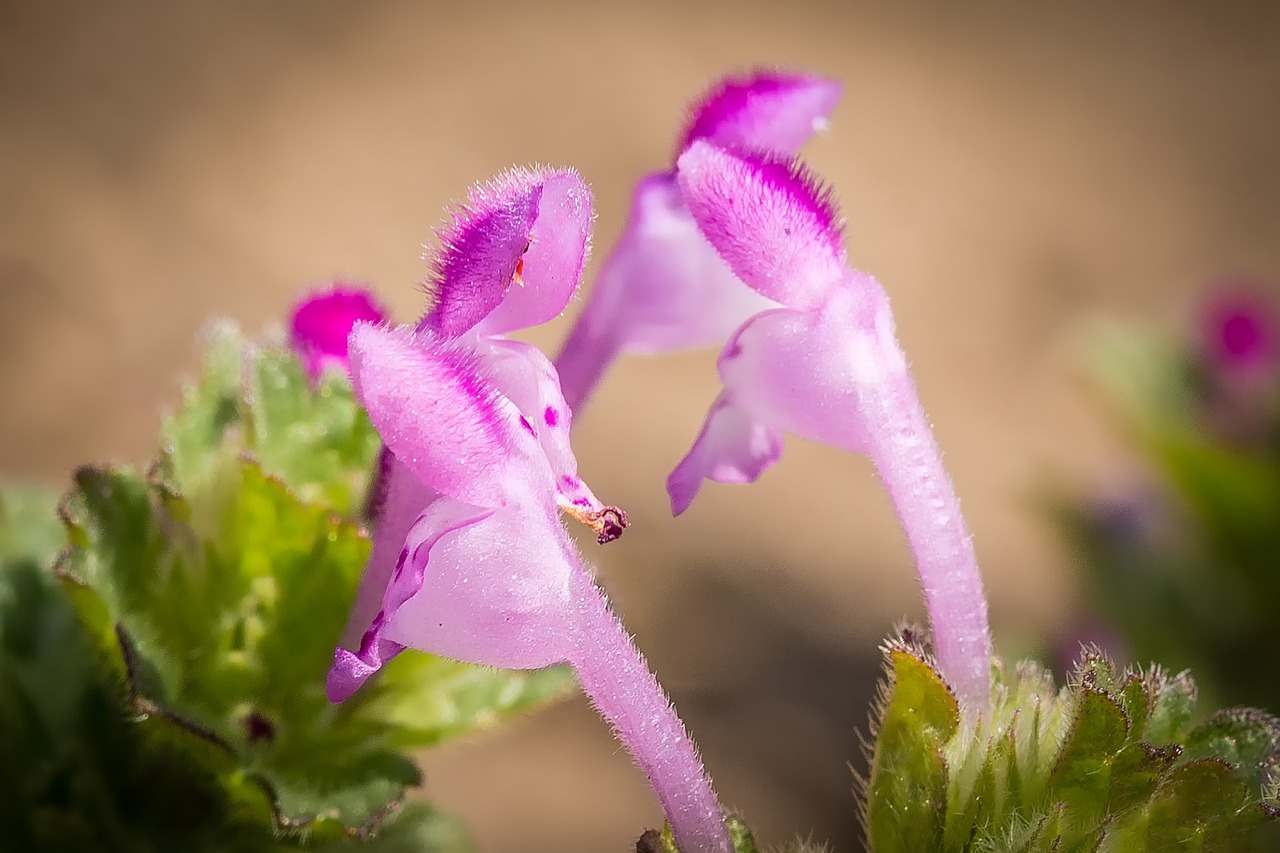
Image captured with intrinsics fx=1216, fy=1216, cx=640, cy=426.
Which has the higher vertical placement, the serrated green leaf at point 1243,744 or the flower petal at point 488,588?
the flower petal at point 488,588

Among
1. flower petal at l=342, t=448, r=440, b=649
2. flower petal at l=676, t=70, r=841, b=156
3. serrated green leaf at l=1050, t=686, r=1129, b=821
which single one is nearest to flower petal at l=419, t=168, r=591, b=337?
flower petal at l=342, t=448, r=440, b=649

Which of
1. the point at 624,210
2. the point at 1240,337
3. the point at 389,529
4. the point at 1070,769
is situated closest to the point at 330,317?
the point at 389,529

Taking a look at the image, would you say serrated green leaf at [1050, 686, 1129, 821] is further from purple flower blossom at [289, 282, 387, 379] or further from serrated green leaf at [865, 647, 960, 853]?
purple flower blossom at [289, 282, 387, 379]

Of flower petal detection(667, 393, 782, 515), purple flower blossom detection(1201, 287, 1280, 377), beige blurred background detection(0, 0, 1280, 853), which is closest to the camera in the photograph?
flower petal detection(667, 393, 782, 515)

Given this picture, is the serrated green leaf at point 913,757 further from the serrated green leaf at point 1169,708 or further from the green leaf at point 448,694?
the green leaf at point 448,694

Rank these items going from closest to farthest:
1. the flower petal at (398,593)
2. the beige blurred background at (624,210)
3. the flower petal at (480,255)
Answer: the flower petal at (398,593) < the flower petal at (480,255) < the beige blurred background at (624,210)

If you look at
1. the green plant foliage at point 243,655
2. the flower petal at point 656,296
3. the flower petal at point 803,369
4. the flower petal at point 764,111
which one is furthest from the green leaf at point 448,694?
the flower petal at point 764,111
